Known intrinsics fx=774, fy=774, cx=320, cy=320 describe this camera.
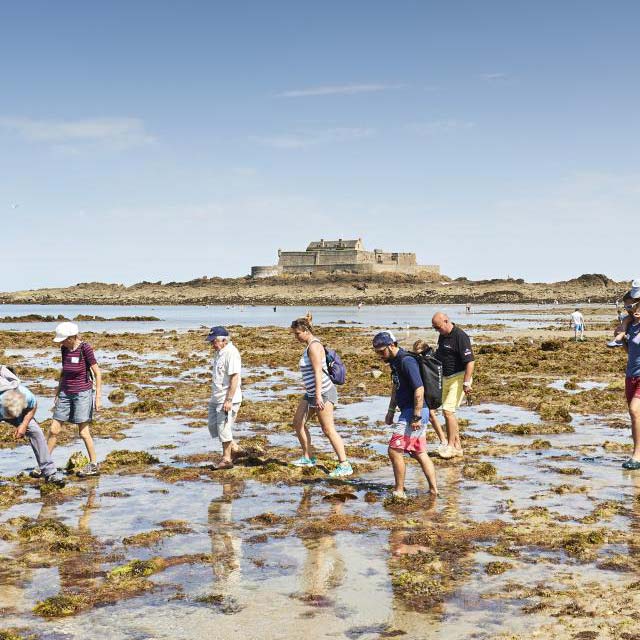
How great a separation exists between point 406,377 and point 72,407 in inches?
182

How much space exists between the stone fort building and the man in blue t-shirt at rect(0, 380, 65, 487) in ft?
416

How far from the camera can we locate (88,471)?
10.3 meters

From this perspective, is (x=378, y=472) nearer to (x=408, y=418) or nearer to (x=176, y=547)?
(x=408, y=418)

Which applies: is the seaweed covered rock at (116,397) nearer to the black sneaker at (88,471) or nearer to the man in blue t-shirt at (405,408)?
the black sneaker at (88,471)

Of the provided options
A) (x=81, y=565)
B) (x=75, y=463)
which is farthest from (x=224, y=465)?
(x=81, y=565)

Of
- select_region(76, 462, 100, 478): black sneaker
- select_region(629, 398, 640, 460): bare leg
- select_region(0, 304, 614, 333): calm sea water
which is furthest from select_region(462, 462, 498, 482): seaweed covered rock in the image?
select_region(0, 304, 614, 333): calm sea water

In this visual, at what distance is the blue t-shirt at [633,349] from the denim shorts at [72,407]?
7.27m

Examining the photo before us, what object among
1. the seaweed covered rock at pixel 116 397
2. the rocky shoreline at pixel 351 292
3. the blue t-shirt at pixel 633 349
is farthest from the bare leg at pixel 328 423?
the rocky shoreline at pixel 351 292

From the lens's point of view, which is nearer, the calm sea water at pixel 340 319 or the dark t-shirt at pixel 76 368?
the dark t-shirt at pixel 76 368

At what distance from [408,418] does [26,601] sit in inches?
173

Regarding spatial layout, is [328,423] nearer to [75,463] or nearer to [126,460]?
[126,460]

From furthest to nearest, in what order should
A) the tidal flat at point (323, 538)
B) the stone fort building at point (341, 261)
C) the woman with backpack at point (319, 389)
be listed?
the stone fort building at point (341, 261) → the woman with backpack at point (319, 389) → the tidal flat at point (323, 538)

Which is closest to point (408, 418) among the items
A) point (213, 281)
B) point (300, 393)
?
point (300, 393)

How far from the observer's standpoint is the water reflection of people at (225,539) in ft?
21.7
